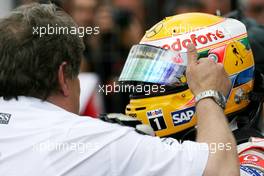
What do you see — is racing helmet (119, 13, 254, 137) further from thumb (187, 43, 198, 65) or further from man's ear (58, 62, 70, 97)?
man's ear (58, 62, 70, 97)

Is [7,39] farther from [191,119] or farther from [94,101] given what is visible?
[94,101]

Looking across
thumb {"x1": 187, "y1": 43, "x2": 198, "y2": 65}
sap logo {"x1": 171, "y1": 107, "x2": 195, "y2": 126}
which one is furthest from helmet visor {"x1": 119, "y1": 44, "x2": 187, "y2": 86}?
thumb {"x1": 187, "y1": 43, "x2": 198, "y2": 65}

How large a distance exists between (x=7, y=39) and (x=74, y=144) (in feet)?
1.61

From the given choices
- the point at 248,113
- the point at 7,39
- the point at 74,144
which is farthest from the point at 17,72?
the point at 248,113

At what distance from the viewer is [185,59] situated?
3.45m

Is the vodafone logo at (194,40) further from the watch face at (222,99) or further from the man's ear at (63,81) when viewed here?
the man's ear at (63,81)

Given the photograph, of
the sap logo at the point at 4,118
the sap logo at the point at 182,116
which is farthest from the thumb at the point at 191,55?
the sap logo at the point at 4,118

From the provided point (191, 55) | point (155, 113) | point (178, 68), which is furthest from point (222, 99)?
point (155, 113)

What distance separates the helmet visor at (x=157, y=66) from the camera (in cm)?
346

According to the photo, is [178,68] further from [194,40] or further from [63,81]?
[63,81]

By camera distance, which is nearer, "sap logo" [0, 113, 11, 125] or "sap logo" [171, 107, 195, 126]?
"sap logo" [0, 113, 11, 125]

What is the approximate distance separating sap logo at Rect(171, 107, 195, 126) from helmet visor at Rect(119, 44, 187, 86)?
5.1 inches

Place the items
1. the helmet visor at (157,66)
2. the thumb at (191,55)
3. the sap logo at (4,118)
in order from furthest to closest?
the helmet visor at (157,66) < the thumb at (191,55) < the sap logo at (4,118)

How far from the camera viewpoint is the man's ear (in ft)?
9.73
